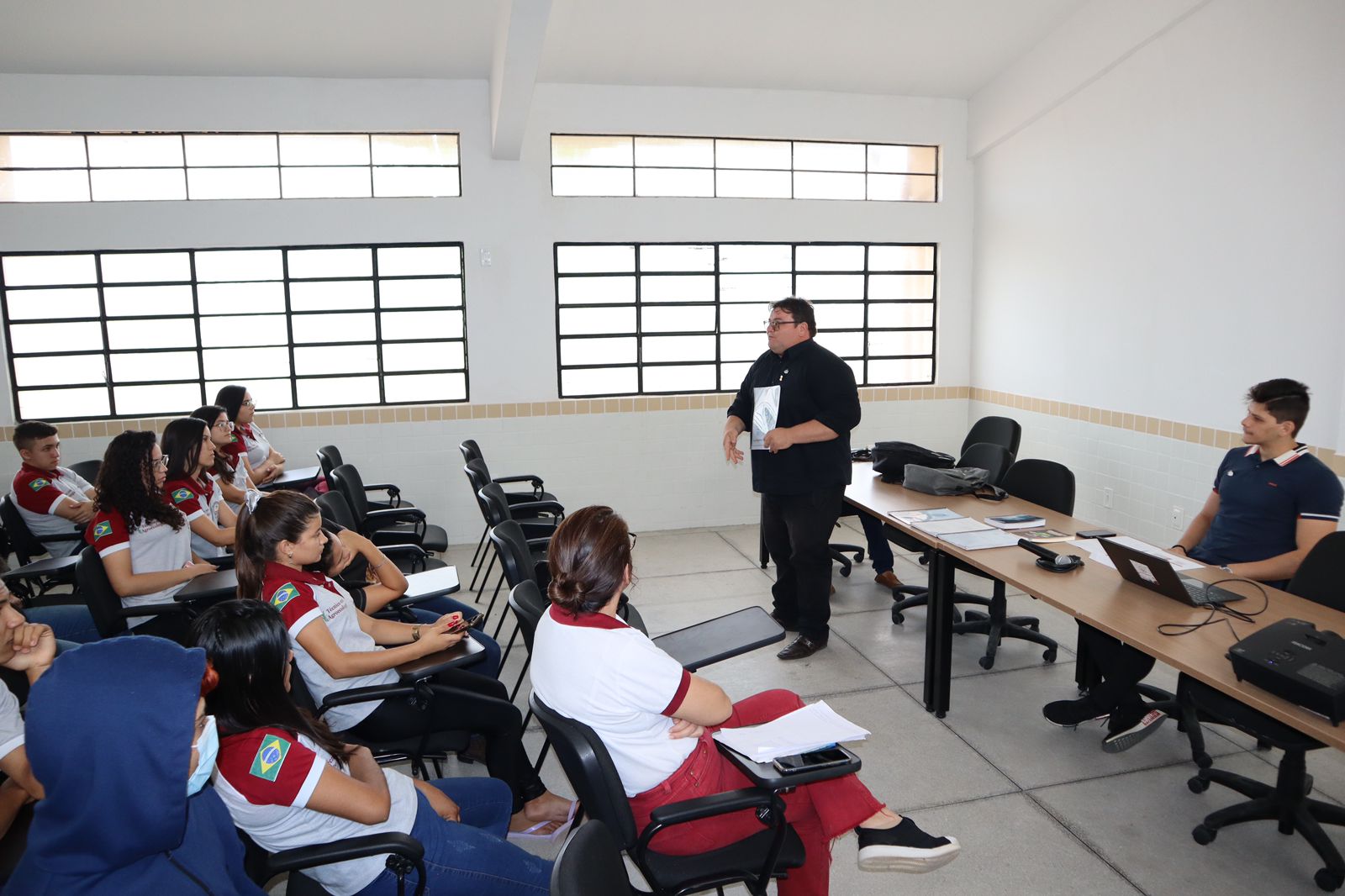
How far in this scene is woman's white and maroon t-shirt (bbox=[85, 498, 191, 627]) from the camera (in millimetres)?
3527

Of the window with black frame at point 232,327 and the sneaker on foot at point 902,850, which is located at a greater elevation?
the window with black frame at point 232,327

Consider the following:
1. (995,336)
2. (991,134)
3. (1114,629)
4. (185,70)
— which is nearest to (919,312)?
(995,336)

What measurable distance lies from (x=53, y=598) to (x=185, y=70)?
13.1 ft

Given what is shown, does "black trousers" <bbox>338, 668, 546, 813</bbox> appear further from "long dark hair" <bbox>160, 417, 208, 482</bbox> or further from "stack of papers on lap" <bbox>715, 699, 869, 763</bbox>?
"long dark hair" <bbox>160, 417, 208, 482</bbox>

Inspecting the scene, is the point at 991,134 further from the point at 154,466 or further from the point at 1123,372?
the point at 154,466

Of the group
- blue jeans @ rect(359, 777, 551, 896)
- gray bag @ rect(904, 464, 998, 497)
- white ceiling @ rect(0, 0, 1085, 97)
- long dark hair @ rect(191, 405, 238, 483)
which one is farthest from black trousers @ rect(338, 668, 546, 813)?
white ceiling @ rect(0, 0, 1085, 97)

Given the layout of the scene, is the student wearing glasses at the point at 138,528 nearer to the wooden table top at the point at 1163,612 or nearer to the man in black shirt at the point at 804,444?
the man in black shirt at the point at 804,444

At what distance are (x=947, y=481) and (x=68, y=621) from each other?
13.9 feet

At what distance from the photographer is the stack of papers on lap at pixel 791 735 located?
2.09 metres

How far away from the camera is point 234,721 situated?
1.82m

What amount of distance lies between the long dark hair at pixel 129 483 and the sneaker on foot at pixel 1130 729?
402 cm

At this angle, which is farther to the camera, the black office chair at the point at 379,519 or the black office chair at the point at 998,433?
the black office chair at the point at 998,433

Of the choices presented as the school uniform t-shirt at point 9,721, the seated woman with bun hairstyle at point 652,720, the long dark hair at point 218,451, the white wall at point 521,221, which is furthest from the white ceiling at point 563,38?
the school uniform t-shirt at point 9,721

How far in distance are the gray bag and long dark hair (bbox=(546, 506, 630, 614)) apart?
3.01m
